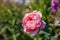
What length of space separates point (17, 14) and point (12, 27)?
31 centimetres

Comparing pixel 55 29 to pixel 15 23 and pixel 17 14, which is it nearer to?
pixel 15 23

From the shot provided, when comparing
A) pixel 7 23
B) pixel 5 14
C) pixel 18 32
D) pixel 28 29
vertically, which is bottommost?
pixel 28 29

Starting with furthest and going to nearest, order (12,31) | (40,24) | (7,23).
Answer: (7,23), (12,31), (40,24)

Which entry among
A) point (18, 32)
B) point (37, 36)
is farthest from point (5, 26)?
point (37, 36)

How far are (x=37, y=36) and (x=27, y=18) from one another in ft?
0.57

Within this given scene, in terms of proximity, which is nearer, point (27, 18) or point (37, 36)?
point (27, 18)

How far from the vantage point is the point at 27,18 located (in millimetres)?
1518

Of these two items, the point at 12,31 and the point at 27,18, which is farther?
the point at 12,31

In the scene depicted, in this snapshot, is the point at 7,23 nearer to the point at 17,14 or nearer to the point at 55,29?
the point at 17,14

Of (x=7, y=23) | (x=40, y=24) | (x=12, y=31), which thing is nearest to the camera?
(x=40, y=24)

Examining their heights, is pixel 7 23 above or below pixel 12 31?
above

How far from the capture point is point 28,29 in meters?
1.49

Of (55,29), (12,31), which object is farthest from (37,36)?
(12,31)

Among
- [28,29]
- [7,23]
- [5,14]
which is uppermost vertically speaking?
[5,14]
